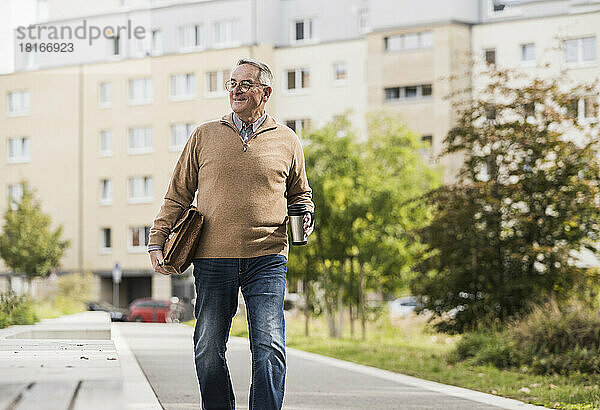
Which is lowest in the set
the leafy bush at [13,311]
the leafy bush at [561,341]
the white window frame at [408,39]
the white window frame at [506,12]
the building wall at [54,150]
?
the leafy bush at [561,341]

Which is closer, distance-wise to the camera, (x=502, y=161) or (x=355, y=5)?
(x=502, y=161)

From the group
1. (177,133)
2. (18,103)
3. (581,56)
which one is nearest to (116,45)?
(18,103)

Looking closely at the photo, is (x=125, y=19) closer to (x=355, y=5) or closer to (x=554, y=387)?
(x=355, y=5)

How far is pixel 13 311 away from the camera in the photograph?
44.5 feet

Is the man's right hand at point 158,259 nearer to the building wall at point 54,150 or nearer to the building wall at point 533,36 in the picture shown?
the building wall at point 533,36

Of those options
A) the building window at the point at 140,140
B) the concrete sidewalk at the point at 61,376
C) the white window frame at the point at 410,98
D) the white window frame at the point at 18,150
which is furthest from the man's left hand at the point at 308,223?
the white window frame at the point at 18,150

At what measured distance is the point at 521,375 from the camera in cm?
1243

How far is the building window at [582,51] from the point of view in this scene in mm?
54094

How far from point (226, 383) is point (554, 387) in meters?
5.69

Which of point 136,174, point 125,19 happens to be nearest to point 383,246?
point 136,174

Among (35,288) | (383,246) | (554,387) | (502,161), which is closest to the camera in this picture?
(554,387)

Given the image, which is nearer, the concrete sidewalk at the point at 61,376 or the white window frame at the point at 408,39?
the concrete sidewalk at the point at 61,376

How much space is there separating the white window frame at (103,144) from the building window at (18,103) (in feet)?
18.9

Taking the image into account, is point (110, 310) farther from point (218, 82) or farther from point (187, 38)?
point (187, 38)
